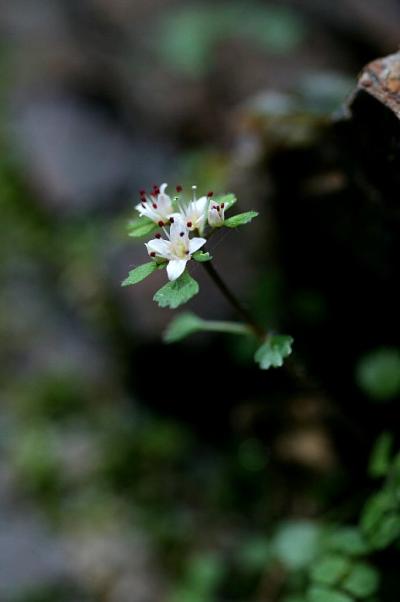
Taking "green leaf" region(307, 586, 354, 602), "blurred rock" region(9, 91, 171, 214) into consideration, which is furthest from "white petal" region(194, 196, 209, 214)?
"blurred rock" region(9, 91, 171, 214)

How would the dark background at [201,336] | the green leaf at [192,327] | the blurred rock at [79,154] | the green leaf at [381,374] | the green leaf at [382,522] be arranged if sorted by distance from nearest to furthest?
the green leaf at [382,522] → the green leaf at [192,327] → the green leaf at [381,374] → the dark background at [201,336] → the blurred rock at [79,154]

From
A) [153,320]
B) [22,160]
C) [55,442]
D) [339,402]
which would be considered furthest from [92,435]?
[22,160]

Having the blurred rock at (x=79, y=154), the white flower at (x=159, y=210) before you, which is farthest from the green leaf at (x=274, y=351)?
the blurred rock at (x=79, y=154)

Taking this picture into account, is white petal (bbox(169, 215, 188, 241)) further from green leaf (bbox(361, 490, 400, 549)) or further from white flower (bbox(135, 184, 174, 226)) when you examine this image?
green leaf (bbox(361, 490, 400, 549))

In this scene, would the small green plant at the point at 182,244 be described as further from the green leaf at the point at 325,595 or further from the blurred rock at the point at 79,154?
the blurred rock at the point at 79,154

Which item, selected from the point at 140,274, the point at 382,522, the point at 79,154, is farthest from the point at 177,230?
the point at 79,154
